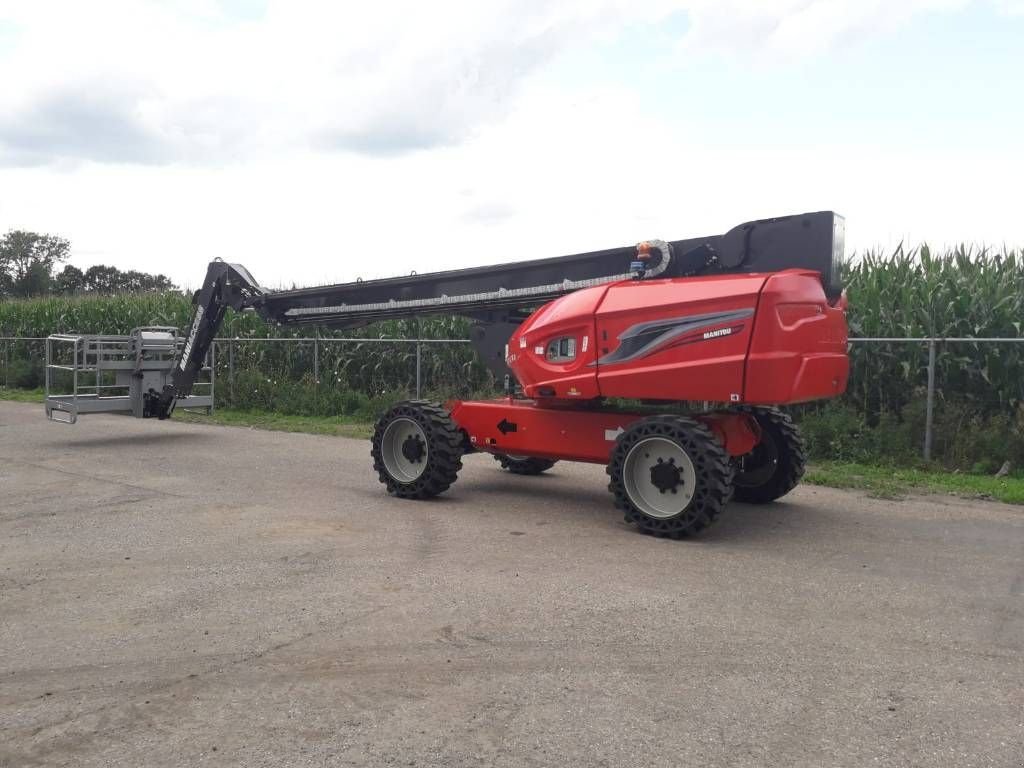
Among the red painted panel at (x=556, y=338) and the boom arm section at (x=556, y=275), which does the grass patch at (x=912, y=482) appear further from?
the red painted panel at (x=556, y=338)

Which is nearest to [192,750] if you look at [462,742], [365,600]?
[462,742]

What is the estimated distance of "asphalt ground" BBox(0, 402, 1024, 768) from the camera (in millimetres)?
4051

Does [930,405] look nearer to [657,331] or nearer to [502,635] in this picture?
[657,331]

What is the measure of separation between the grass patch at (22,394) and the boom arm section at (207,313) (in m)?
9.84

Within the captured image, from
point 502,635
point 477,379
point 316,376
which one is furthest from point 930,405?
point 316,376

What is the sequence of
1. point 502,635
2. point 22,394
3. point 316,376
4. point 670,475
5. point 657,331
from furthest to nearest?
point 22,394, point 316,376, point 657,331, point 670,475, point 502,635

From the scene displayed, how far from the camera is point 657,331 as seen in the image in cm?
794

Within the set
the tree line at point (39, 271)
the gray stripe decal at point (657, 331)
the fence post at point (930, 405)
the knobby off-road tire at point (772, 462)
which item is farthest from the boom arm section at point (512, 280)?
the tree line at point (39, 271)

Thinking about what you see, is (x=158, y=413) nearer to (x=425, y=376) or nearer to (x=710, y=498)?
(x=425, y=376)

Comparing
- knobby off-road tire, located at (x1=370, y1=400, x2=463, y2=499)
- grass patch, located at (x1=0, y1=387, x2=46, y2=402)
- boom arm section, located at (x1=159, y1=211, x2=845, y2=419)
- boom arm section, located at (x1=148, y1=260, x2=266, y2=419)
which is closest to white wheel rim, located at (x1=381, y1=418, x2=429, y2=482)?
knobby off-road tire, located at (x1=370, y1=400, x2=463, y2=499)

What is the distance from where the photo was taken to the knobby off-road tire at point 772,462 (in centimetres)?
920

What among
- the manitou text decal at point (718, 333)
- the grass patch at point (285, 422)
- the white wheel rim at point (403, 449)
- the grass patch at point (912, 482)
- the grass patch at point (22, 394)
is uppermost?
the manitou text decal at point (718, 333)

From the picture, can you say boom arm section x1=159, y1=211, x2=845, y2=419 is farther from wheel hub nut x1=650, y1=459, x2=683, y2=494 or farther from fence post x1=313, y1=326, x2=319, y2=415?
fence post x1=313, y1=326, x2=319, y2=415

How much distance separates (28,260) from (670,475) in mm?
68216
